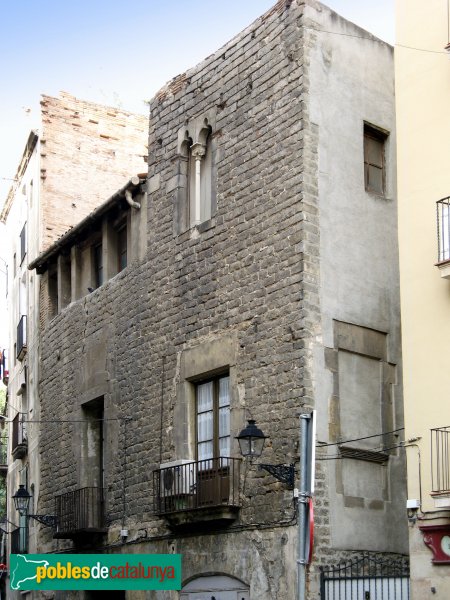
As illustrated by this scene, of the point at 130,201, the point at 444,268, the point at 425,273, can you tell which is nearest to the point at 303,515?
the point at 444,268

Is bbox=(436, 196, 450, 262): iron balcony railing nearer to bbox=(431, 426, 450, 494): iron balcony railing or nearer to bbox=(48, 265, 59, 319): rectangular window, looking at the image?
bbox=(431, 426, 450, 494): iron balcony railing

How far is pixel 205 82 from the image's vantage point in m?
19.3

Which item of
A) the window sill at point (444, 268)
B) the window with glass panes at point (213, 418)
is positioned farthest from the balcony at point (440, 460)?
the window with glass panes at point (213, 418)

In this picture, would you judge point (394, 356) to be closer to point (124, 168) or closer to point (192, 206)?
point (192, 206)

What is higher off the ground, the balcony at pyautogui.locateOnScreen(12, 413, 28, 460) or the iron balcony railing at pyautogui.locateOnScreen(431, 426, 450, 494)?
the balcony at pyautogui.locateOnScreen(12, 413, 28, 460)

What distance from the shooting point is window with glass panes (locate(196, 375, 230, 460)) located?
17.7 metres

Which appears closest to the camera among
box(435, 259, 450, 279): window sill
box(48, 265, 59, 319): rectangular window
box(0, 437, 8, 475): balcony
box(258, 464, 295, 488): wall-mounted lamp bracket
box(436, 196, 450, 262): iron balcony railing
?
box(435, 259, 450, 279): window sill

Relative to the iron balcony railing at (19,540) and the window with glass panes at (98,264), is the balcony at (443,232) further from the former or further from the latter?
the iron balcony railing at (19,540)

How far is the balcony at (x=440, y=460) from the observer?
45.3 feet

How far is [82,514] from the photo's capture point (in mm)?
21078

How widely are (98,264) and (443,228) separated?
10.2m

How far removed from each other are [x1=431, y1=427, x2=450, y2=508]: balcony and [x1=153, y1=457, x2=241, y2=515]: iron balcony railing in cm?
365

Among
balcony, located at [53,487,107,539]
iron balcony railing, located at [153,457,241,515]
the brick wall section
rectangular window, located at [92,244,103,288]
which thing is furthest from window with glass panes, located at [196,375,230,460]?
the brick wall section

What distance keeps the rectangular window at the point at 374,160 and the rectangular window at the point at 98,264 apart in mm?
6815
